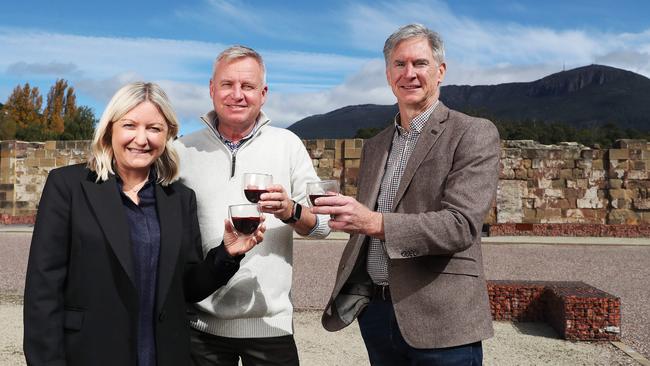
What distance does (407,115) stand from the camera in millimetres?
2666

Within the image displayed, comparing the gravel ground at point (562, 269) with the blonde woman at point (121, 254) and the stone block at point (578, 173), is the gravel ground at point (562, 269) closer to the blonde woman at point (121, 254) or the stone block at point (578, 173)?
the stone block at point (578, 173)

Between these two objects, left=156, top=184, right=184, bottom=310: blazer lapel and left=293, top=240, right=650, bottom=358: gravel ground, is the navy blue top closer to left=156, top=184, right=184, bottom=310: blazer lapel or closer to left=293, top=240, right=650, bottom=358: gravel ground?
left=156, top=184, right=184, bottom=310: blazer lapel

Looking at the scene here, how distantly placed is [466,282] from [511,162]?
49.6 feet

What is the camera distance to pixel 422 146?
2529mm

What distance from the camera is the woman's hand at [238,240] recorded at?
8.30ft

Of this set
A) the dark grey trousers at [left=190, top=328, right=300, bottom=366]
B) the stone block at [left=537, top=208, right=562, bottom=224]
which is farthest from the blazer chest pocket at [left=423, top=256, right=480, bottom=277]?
the stone block at [left=537, top=208, right=562, bottom=224]

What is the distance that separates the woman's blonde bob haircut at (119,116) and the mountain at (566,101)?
358ft

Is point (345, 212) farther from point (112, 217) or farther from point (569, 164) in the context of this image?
point (569, 164)

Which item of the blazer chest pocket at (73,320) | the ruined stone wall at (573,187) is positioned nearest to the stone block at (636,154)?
Answer: the ruined stone wall at (573,187)

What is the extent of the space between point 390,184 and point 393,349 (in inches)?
27.9

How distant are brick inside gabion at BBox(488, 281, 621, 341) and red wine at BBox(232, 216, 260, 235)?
15.2ft

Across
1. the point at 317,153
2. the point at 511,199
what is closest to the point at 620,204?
the point at 511,199

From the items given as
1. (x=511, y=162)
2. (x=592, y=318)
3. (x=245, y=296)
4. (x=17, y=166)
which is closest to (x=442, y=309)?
(x=245, y=296)

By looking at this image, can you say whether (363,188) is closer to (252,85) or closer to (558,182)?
(252,85)
